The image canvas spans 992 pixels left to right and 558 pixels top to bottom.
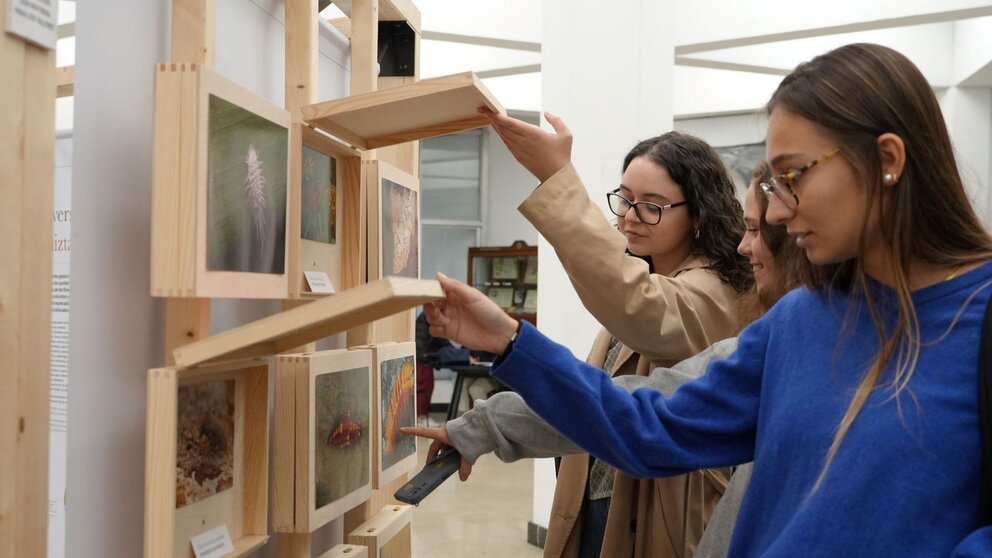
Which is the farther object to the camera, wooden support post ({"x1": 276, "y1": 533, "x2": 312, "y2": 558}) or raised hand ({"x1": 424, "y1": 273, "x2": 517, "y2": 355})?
wooden support post ({"x1": 276, "y1": 533, "x2": 312, "y2": 558})

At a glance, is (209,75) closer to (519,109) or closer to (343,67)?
(343,67)

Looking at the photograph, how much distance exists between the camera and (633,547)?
1.91 meters

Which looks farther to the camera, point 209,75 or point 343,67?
point 343,67

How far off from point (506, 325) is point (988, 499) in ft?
2.40

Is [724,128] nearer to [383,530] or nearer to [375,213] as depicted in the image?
[375,213]

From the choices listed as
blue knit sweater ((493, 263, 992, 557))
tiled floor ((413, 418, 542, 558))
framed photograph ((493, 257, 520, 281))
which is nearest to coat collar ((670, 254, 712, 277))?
blue knit sweater ((493, 263, 992, 557))

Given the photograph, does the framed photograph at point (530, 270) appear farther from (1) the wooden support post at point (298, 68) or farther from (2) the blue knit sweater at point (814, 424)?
(2) the blue knit sweater at point (814, 424)

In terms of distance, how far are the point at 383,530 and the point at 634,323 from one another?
100 cm

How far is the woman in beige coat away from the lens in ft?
5.59

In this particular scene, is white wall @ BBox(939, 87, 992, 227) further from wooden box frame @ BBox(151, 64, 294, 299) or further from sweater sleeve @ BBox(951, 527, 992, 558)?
wooden box frame @ BBox(151, 64, 294, 299)

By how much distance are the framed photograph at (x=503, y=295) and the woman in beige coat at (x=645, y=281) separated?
8.92m

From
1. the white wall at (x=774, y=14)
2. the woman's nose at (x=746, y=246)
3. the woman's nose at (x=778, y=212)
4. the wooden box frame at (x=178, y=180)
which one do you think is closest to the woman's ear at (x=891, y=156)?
the woman's nose at (x=778, y=212)

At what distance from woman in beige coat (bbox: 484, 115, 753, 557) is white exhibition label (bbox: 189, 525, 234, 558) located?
2.45 feet

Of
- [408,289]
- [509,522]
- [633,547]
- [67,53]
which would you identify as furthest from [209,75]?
[509,522]
